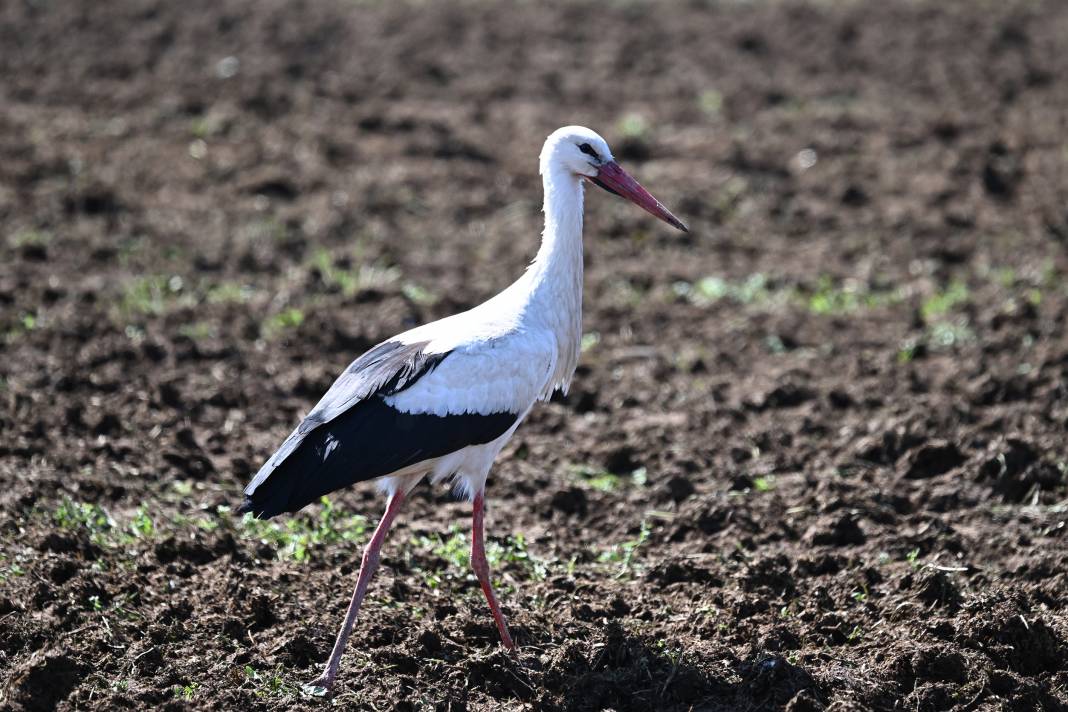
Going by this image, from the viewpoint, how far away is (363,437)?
571cm

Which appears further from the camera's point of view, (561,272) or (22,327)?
(22,327)

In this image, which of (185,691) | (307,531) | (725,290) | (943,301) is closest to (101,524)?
(307,531)

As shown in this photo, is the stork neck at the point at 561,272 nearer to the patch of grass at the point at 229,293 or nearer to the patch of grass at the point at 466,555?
the patch of grass at the point at 466,555

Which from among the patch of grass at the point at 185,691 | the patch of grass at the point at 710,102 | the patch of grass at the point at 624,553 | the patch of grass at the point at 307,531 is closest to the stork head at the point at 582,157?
the patch of grass at the point at 624,553

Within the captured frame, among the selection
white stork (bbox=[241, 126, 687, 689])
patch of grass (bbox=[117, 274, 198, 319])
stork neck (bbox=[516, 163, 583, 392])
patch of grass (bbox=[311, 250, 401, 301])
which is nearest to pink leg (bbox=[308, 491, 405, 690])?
white stork (bbox=[241, 126, 687, 689])

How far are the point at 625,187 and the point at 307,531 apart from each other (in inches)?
91.9

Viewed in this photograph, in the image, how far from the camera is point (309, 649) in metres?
5.56

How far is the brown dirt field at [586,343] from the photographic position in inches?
219

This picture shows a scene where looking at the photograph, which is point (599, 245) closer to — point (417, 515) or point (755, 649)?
point (417, 515)

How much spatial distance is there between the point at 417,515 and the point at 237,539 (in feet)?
3.27

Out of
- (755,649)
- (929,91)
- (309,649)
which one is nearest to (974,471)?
(755,649)

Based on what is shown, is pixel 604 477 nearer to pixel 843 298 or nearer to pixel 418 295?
pixel 418 295

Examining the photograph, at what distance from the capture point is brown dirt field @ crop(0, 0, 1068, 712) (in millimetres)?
5559

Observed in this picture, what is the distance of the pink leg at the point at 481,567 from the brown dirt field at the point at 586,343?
10 centimetres
